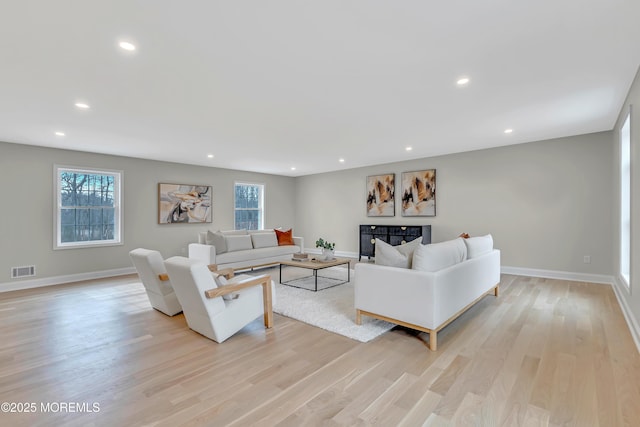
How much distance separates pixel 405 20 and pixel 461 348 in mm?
2621

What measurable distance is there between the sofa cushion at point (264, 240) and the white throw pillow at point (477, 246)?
4.23m

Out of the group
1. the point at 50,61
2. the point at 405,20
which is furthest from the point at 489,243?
the point at 50,61

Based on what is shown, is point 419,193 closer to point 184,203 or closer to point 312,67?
point 312,67

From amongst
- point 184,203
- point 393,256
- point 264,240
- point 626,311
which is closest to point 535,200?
point 626,311

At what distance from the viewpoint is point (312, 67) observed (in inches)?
104

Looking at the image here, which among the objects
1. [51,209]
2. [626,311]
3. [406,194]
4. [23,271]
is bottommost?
[626,311]

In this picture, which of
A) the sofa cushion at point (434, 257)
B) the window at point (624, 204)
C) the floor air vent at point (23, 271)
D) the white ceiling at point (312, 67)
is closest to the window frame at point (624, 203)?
the window at point (624, 204)

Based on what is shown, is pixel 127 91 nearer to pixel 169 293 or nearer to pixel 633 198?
pixel 169 293

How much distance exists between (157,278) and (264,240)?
3278 millimetres

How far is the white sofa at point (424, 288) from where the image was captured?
268cm

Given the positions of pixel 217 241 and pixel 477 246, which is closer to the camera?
pixel 477 246

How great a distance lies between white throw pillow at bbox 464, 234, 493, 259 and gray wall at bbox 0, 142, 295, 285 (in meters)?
6.00

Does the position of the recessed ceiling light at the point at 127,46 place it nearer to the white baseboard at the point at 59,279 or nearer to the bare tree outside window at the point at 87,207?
the bare tree outside window at the point at 87,207

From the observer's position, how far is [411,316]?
9.12 feet
